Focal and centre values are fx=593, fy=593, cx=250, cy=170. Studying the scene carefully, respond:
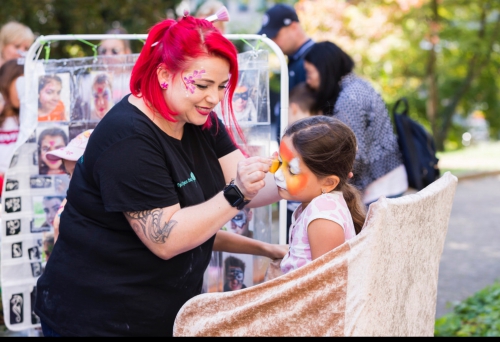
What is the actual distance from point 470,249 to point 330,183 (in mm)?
5092

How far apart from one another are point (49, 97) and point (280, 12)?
1974mm

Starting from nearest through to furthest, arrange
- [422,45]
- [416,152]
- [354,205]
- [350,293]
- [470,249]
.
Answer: [350,293], [354,205], [416,152], [470,249], [422,45]

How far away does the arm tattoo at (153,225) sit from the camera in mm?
1836

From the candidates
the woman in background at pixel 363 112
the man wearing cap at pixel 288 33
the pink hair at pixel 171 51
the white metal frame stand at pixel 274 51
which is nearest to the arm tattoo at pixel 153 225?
the pink hair at pixel 171 51

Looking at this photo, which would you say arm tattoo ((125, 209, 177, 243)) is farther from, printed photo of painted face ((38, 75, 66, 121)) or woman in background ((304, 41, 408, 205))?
woman in background ((304, 41, 408, 205))

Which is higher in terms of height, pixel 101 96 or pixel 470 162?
pixel 101 96

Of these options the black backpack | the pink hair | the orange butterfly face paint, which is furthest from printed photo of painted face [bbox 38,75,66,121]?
the black backpack

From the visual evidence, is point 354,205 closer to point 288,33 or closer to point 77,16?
point 288,33

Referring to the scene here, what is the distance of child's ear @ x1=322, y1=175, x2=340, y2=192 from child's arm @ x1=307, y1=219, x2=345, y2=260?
163mm

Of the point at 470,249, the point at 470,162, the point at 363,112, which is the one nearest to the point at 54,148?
the point at 363,112

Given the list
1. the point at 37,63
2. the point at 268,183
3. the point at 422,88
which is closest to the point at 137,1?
the point at 37,63

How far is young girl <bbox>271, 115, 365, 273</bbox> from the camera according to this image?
195 cm

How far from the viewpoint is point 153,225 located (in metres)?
1.84

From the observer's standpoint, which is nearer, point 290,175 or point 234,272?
point 290,175
